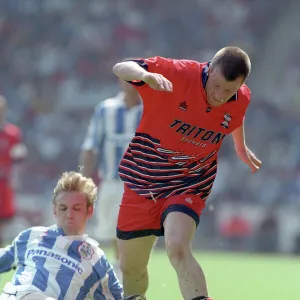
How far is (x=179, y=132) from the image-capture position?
588 cm

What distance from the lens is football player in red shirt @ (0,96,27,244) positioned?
13375 millimetres

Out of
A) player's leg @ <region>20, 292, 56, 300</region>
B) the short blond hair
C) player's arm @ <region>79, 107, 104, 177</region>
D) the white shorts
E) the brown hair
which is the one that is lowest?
player's leg @ <region>20, 292, 56, 300</region>

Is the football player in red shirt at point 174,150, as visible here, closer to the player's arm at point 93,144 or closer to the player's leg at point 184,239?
the player's leg at point 184,239

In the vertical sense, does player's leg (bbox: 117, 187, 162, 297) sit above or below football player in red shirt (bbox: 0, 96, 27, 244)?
below

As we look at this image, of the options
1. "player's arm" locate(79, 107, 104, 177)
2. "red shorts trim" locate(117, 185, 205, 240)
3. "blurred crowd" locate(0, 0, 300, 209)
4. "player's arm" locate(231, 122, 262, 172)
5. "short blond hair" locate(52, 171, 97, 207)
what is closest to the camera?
"short blond hair" locate(52, 171, 97, 207)

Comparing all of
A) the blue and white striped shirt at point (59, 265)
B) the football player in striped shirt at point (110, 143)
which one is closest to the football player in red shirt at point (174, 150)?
the blue and white striped shirt at point (59, 265)

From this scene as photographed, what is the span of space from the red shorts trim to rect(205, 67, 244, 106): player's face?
0.63 meters

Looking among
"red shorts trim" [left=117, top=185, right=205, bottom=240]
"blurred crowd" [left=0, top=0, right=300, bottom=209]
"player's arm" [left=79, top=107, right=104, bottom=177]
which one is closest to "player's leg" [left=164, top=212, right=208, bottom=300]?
"red shorts trim" [left=117, top=185, right=205, bottom=240]

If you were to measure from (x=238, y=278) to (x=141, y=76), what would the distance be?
6440 millimetres

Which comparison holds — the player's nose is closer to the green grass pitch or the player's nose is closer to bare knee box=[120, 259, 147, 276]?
bare knee box=[120, 259, 147, 276]

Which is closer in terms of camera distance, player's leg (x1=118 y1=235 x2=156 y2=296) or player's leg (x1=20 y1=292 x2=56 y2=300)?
player's leg (x1=20 y1=292 x2=56 y2=300)

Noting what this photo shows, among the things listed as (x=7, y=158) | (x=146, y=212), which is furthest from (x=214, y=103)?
(x=7, y=158)

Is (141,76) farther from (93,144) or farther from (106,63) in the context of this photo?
(106,63)

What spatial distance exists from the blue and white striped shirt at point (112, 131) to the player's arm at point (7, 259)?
13.6 feet
